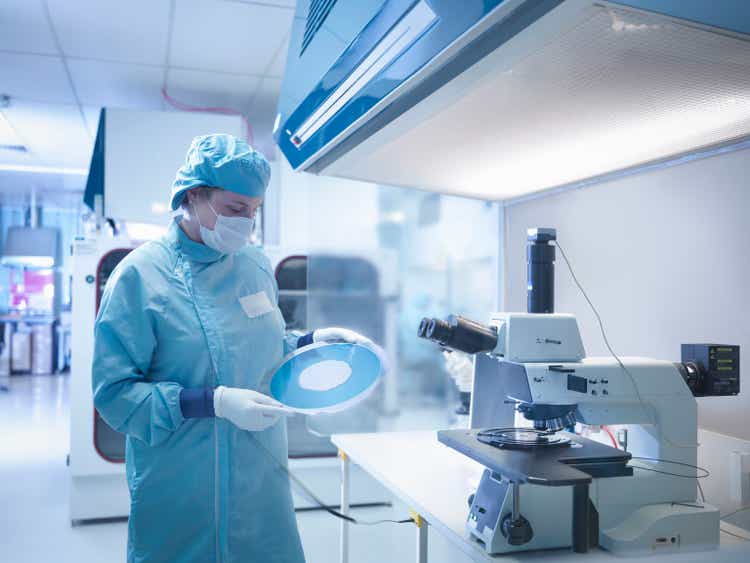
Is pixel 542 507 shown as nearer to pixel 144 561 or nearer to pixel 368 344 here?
pixel 368 344

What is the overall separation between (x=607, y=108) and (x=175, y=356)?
1011mm

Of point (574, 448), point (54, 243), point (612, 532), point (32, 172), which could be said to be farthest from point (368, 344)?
point (54, 243)

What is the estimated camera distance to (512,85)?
3.56 feet

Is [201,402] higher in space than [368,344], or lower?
lower

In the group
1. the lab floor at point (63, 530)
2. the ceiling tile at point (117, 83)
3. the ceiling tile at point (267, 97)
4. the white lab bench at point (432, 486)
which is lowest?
the lab floor at point (63, 530)

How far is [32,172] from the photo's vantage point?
5.87 meters

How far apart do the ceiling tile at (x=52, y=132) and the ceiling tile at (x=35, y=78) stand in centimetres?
17

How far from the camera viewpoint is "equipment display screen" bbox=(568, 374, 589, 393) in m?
1.10

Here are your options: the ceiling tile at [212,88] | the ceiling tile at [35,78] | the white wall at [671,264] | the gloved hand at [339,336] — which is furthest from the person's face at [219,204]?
the ceiling tile at [35,78]

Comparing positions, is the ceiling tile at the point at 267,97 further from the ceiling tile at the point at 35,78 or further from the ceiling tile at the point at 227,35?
the ceiling tile at the point at 35,78

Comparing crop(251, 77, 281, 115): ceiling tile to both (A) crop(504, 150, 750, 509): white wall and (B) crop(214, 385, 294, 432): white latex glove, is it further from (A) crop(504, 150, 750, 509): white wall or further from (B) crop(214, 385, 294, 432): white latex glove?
(B) crop(214, 385, 294, 432): white latex glove

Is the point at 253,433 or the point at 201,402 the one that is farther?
the point at 253,433

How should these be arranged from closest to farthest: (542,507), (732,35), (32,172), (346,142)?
(732,35)
(542,507)
(346,142)
(32,172)

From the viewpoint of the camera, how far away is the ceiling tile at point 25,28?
8.21 feet
